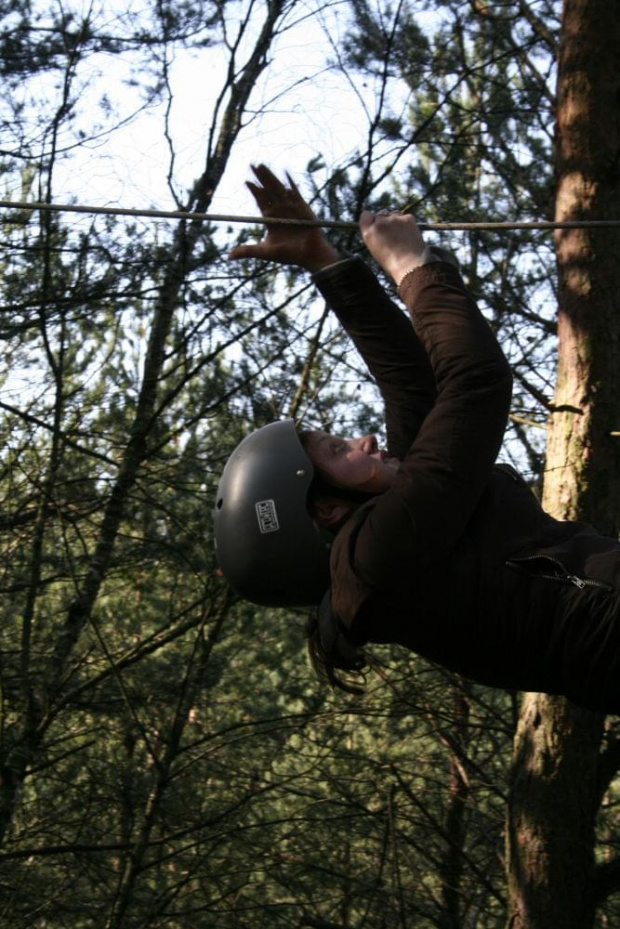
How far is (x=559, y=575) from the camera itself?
237 centimetres

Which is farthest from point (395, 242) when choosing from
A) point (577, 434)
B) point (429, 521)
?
point (577, 434)

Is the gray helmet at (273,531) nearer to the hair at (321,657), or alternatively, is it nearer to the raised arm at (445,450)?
the hair at (321,657)

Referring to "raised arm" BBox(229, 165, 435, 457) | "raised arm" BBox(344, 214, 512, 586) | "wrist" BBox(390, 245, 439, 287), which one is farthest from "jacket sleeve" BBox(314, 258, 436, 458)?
"raised arm" BBox(344, 214, 512, 586)

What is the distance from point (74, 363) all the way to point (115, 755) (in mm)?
2301

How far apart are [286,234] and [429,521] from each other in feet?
2.61

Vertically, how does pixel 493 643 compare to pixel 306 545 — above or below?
below

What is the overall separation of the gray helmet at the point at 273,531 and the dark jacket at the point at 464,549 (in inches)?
13.8

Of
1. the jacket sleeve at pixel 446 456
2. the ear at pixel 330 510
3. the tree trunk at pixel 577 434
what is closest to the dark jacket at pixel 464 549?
the jacket sleeve at pixel 446 456

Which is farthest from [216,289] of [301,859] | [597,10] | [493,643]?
[493,643]

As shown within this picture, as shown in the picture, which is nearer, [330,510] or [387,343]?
[387,343]

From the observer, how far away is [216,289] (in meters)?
6.24

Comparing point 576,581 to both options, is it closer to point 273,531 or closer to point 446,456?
point 446,456

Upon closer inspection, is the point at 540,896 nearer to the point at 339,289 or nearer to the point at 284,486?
the point at 284,486

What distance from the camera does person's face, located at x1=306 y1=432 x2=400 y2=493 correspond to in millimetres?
2693
